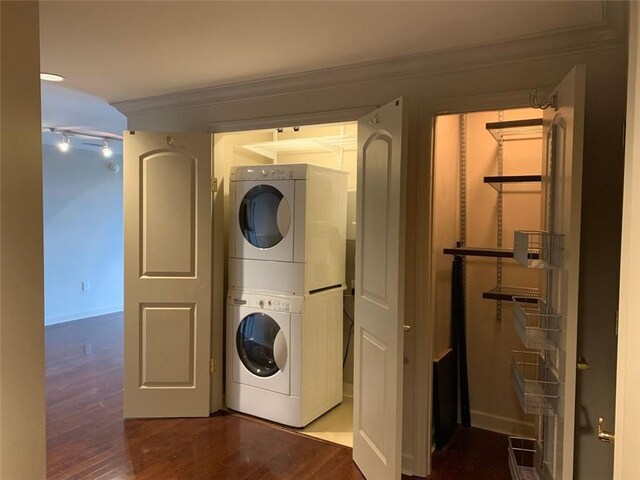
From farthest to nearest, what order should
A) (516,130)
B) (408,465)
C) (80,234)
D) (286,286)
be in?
(80,234) < (286,286) < (516,130) < (408,465)

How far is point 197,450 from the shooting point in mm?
2793

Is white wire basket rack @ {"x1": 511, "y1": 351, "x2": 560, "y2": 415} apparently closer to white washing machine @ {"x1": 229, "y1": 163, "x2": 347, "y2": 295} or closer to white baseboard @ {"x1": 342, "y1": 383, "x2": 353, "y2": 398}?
white washing machine @ {"x1": 229, "y1": 163, "x2": 347, "y2": 295}

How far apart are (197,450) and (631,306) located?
252 centimetres

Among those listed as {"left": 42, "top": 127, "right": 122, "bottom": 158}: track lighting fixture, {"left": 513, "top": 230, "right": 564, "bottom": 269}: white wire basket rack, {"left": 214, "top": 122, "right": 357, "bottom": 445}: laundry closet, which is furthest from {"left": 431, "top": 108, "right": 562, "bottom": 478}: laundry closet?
{"left": 42, "top": 127, "right": 122, "bottom": 158}: track lighting fixture

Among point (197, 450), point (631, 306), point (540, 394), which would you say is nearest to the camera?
point (631, 306)

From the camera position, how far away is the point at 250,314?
10.5 feet

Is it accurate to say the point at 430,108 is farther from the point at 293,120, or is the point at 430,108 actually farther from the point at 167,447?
→ the point at 167,447

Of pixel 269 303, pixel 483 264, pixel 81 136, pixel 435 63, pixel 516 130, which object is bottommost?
pixel 269 303

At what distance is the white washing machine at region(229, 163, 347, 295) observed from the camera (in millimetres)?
3041

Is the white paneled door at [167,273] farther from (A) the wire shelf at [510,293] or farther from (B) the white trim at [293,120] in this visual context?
(A) the wire shelf at [510,293]

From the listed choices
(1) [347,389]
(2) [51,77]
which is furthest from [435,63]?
(1) [347,389]

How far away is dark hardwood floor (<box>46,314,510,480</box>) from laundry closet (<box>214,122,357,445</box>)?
0.23 m

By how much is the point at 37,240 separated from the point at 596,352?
7.28ft

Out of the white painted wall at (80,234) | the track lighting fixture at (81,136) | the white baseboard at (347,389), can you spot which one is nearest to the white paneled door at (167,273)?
the white baseboard at (347,389)
